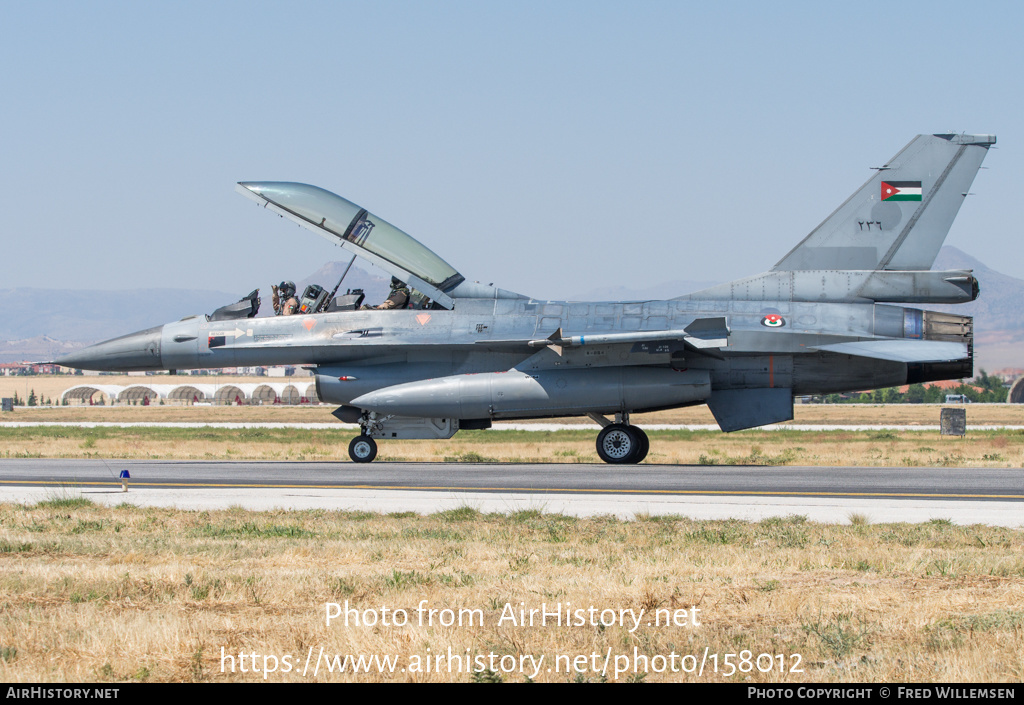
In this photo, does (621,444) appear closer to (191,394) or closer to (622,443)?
(622,443)

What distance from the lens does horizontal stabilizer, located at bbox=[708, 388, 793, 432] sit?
2095 cm

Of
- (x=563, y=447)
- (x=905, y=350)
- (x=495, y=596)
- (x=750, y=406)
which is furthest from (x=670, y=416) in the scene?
(x=495, y=596)

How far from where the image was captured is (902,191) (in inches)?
829

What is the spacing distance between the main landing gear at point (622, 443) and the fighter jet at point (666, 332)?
28 mm

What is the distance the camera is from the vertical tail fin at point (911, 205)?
2095 cm

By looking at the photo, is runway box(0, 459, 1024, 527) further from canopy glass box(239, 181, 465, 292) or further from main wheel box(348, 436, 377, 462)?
canopy glass box(239, 181, 465, 292)

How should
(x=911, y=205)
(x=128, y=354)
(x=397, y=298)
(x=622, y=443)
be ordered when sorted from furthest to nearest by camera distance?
(x=128, y=354) < (x=397, y=298) < (x=622, y=443) < (x=911, y=205)

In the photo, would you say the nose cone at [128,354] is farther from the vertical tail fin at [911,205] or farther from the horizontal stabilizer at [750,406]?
the vertical tail fin at [911,205]

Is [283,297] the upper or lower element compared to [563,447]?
upper

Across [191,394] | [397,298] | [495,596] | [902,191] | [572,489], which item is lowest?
[495,596]

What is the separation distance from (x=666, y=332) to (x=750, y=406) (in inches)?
104

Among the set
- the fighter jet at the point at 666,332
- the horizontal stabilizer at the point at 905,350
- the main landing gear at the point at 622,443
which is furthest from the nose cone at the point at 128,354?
the horizontal stabilizer at the point at 905,350

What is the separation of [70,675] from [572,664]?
2982mm
